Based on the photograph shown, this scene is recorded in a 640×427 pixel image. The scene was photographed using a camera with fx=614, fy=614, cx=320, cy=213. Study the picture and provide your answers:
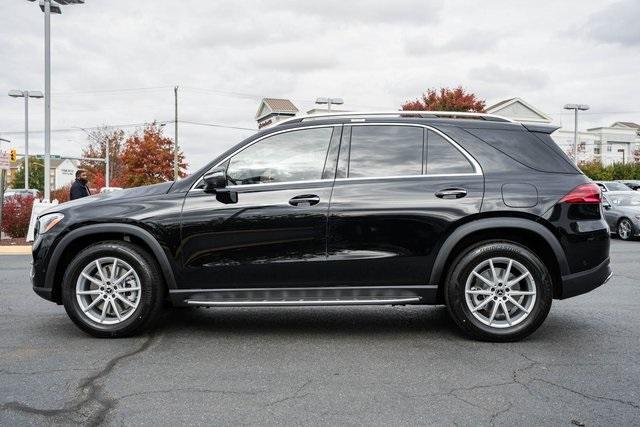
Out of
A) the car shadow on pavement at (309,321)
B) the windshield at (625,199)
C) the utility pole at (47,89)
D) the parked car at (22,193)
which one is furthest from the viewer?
the parked car at (22,193)

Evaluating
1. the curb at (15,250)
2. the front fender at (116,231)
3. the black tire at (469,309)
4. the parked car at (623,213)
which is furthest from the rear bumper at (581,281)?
the parked car at (623,213)

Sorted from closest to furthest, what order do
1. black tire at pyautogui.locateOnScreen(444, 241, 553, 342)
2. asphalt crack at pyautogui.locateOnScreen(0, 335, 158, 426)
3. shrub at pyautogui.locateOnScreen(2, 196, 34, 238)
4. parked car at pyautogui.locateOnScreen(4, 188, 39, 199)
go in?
asphalt crack at pyautogui.locateOnScreen(0, 335, 158, 426), black tire at pyautogui.locateOnScreen(444, 241, 553, 342), shrub at pyautogui.locateOnScreen(2, 196, 34, 238), parked car at pyautogui.locateOnScreen(4, 188, 39, 199)

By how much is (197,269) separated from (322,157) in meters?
1.37

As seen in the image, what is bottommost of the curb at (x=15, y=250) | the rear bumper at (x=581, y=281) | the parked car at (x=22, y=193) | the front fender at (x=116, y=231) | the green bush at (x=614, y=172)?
the curb at (x=15, y=250)

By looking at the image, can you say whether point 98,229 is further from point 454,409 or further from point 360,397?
point 454,409

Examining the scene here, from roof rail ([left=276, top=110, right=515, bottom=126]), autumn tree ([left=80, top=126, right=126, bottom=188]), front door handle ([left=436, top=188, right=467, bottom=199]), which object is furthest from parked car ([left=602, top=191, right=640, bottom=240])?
autumn tree ([left=80, top=126, right=126, bottom=188])

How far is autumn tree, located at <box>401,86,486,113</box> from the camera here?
44125mm

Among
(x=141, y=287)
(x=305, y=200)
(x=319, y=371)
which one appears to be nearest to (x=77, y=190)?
(x=141, y=287)

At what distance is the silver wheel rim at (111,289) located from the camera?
16.4ft

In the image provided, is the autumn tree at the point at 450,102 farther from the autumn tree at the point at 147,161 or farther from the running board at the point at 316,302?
the running board at the point at 316,302

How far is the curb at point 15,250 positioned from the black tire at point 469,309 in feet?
37.6

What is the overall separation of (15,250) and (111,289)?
34.3 ft

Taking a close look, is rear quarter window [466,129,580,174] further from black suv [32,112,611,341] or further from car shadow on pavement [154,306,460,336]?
car shadow on pavement [154,306,460,336]

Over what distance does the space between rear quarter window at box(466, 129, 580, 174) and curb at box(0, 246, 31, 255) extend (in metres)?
11.6
